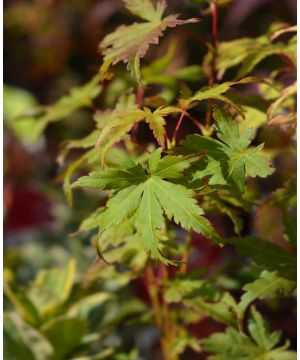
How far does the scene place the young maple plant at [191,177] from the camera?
0.98 meters

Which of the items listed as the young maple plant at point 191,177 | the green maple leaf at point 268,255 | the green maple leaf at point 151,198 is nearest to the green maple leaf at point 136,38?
the young maple plant at point 191,177

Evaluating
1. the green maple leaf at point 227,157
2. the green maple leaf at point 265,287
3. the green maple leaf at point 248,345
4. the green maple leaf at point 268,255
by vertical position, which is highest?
the green maple leaf at point 227,157

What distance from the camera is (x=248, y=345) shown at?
1.23 m

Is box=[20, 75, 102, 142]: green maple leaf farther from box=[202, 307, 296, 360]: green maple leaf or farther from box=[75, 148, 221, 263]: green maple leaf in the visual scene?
box=[202, 307, 296, 360]: green maple leaf

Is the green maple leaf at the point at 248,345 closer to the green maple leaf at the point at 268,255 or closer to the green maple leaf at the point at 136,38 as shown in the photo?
the green maple leaf at the point at 268,255

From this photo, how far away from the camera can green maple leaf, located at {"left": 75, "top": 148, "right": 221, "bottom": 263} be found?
0.96 meters

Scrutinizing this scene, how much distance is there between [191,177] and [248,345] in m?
0.39

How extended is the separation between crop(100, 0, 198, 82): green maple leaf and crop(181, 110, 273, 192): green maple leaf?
14cm

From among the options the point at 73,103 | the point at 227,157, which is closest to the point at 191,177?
the point at 227,157

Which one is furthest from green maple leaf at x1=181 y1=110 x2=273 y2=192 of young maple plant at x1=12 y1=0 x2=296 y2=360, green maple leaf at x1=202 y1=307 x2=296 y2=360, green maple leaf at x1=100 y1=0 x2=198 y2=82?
green maple leaf at x1=202 y1=307 x2=296 y2=360

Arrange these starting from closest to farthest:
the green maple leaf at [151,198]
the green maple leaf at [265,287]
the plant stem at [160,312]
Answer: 1. the green maple leaf at [151,198]
2. the green maple leaf at [265,287]
3. the plant stem at [160,312]

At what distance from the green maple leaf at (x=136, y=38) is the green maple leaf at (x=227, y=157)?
137 mm

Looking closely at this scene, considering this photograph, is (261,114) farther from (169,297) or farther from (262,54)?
(169,297)

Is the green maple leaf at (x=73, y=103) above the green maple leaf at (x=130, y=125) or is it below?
above
